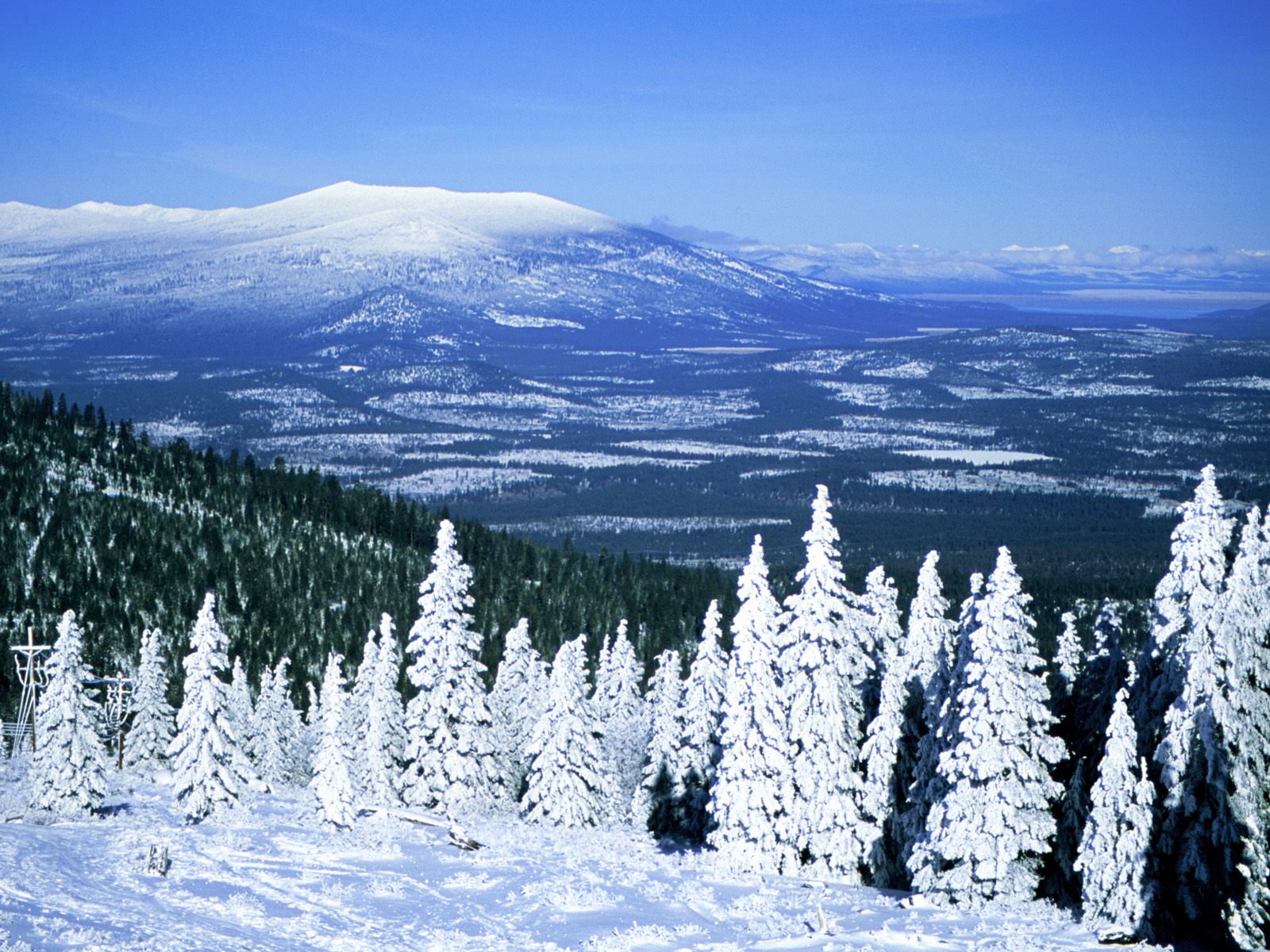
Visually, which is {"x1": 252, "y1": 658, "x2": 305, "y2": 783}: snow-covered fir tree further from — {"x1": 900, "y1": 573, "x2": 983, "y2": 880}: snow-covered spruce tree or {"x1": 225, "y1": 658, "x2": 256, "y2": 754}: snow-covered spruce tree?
{"x1": 900, "y1": 573, "x2": 983, "y2": 880}: snow-covered spruce tree

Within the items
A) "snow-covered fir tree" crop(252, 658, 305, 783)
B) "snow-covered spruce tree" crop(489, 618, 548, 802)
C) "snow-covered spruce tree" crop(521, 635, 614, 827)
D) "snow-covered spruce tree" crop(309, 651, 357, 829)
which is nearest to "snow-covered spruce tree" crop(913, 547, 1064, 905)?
"snow-covered spruce tree" crop(521, 635, 614, 827)

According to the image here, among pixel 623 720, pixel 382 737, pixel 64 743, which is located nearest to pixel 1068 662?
pixel 623 720

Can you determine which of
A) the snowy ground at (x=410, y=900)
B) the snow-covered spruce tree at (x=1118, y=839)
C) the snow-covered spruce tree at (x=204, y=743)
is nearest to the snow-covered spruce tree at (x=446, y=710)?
the snowy ground at (x=410, y=900)

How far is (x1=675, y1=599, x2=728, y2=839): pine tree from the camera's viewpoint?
170 feet

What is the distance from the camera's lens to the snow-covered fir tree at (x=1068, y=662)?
46438mm

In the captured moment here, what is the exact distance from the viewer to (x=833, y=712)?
42156 mm

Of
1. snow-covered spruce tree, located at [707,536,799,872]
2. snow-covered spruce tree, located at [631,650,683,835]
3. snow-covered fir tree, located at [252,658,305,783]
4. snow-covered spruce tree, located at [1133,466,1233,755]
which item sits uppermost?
snow-covered spruce tree, located at [1133,466,1233,755]

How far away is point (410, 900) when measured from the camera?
3816 centimetres

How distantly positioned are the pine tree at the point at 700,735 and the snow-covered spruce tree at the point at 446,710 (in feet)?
29.0

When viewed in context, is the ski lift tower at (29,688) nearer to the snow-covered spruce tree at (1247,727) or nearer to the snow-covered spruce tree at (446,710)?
the snow-covered spruce tree at (446,710)

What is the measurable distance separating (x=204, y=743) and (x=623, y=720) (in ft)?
85.5

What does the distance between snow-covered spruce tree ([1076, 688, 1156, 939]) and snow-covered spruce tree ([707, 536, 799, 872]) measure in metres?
11.0

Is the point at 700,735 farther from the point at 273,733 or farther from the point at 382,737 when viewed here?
the point at 273,733

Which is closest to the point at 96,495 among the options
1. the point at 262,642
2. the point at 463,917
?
the point at 262,642
